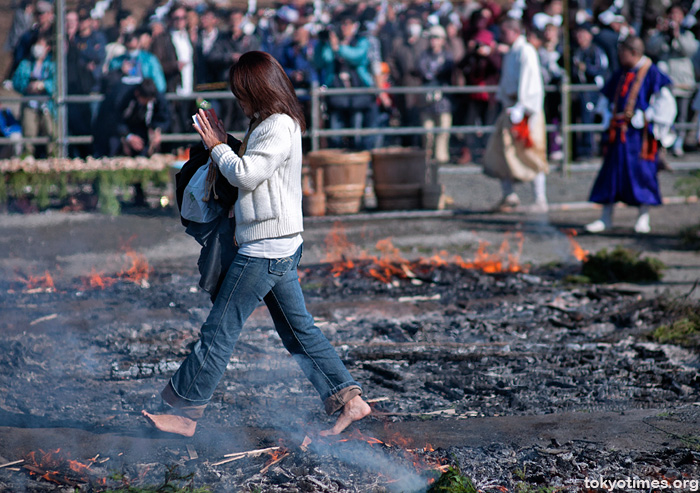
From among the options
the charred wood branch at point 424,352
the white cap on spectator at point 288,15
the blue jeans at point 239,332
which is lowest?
the charred wood branch at point 424,352

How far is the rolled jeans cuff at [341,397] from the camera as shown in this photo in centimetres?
414

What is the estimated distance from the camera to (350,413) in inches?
163

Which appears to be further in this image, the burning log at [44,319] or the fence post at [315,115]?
the fence post at [315,115]

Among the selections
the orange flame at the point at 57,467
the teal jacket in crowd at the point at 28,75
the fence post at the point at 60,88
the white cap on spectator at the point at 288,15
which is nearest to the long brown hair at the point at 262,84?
the orange flame at the point at 57,467

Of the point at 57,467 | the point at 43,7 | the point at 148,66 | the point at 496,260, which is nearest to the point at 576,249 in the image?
the point at 496,260

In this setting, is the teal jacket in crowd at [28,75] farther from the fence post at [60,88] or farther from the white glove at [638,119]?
the white glove at [638,119]

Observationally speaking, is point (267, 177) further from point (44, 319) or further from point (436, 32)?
point (436, 32)

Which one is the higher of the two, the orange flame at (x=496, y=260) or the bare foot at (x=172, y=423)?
the orange flame at (x=496, y=260)

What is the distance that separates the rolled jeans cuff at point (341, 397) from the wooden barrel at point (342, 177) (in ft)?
21.0

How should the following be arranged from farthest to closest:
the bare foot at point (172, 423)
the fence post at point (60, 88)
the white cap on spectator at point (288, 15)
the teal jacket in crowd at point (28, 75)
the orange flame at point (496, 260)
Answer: the white cap on spectator at point (288, 15) → the teal jacket in crowd at point (28, 75) → the fence post at point (60, 88) → the orange flame at point (496, 260) → the bare foot at point (172, 423)

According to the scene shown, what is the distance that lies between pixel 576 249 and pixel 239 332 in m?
5.43

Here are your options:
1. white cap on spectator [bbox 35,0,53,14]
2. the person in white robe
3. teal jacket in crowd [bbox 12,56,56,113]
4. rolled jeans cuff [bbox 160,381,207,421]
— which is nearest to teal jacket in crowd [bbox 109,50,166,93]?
teal jacket in crowd [bbox 12,56,56,113]

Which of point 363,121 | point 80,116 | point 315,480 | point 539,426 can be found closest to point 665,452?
point 539,426

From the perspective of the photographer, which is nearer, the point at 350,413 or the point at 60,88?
the point at 350,413
